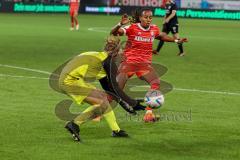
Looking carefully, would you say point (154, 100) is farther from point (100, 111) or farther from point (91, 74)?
point (91, 74)

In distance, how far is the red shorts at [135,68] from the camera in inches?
496

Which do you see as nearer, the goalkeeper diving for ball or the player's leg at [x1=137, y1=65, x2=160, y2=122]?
the goalkeeper diving for ball

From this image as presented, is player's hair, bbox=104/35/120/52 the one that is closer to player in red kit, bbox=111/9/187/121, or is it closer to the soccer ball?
the soccer ball

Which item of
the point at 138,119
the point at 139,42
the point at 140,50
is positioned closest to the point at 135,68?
the point at 140,50

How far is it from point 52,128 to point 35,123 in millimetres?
504

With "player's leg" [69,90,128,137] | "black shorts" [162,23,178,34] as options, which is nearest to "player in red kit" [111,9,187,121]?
"player's leg" [69,90,128,137]

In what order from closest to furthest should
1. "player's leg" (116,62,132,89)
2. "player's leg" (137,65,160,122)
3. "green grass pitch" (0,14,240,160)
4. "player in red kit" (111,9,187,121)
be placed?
"green grass pitch" (0,14,240,160) → "player's leg" (137,65,160,122) → "player in red kit" (111,9,187,121) → "player's leg" (116,62,132,89)

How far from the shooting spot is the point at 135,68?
12.6 meters

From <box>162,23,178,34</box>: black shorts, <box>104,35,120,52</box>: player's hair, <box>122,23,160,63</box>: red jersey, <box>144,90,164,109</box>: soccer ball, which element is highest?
<box>104,35,120,52</box>: player's hair

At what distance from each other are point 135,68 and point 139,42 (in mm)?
485

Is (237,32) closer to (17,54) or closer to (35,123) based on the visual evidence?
(17,54)

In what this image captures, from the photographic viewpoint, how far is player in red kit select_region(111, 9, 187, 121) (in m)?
12.4

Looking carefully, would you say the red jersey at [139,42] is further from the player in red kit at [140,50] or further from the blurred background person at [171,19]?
the blurred background person at [171,19]

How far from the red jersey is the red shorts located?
7cm
